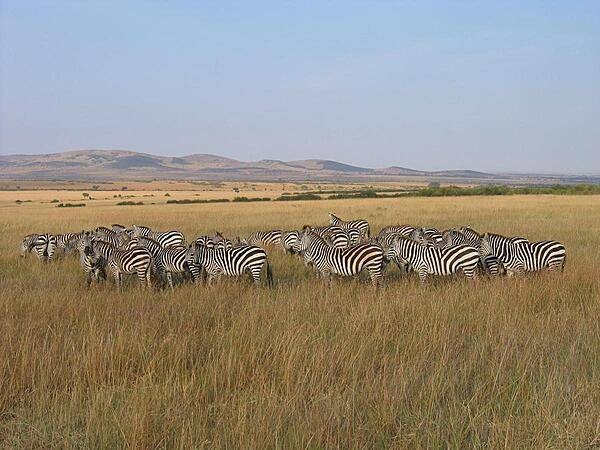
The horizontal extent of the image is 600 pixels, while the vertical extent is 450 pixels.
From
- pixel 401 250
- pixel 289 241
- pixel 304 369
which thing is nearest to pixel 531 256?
pixel 401 250

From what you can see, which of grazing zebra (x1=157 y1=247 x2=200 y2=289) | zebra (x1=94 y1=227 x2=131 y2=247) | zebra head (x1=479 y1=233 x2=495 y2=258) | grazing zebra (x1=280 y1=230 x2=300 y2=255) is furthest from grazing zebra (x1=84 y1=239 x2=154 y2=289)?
zebra head (x1=479 y1=233 x2=495 y2=258)

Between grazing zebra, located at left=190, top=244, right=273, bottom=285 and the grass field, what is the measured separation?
2.13 meters

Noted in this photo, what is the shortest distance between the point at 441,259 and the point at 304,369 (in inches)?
280

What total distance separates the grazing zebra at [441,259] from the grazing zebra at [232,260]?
3.41 m

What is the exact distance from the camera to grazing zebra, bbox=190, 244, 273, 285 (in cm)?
1239

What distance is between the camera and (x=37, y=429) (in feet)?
15.3

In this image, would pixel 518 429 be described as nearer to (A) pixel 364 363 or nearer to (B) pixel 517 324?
(A) pixel 364 363

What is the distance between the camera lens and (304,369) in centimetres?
595

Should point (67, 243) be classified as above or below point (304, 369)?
below

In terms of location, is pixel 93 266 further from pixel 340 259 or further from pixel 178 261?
pixel 340 259

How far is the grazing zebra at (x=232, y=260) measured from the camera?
12391 millimetres

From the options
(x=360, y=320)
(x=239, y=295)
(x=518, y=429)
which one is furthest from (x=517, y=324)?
(x=239, y=295)

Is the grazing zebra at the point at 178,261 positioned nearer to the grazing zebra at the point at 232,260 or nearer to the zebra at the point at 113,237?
the grazing zebra at the point at 232,260

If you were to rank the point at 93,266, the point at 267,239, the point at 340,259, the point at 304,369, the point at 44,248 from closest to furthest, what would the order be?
the point at 304,369
the point at 340,259
the point at 93,266
the point at 44,248
the point at 267,239
